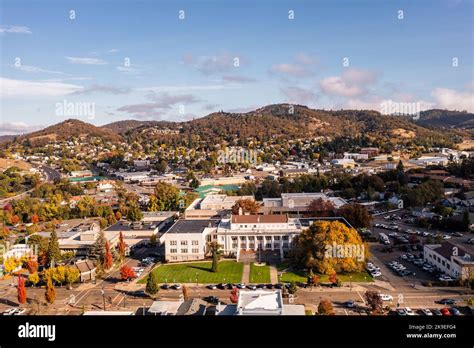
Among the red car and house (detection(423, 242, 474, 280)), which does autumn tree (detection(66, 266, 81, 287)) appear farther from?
house (detection(423, 242, 474, 280))

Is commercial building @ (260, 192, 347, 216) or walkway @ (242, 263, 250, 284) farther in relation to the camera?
commercial building @ (260, 192, 347, 216)

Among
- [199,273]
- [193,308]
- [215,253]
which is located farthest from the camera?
[215,253]

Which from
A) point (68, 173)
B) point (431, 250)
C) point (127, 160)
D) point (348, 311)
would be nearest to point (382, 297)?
point (348, 311)

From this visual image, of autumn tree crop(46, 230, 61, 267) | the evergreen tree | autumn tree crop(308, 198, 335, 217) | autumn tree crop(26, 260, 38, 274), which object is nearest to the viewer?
autumn tree crop(26, 260, 38, 274)

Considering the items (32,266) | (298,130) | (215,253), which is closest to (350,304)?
(215,253)

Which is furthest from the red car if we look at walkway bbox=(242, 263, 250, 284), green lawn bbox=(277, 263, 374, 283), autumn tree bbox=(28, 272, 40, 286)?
autumn tree bbox=(28, 272, 40, 286)

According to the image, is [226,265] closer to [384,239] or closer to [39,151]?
[384,239]

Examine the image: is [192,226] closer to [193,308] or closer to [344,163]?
[193,308]
